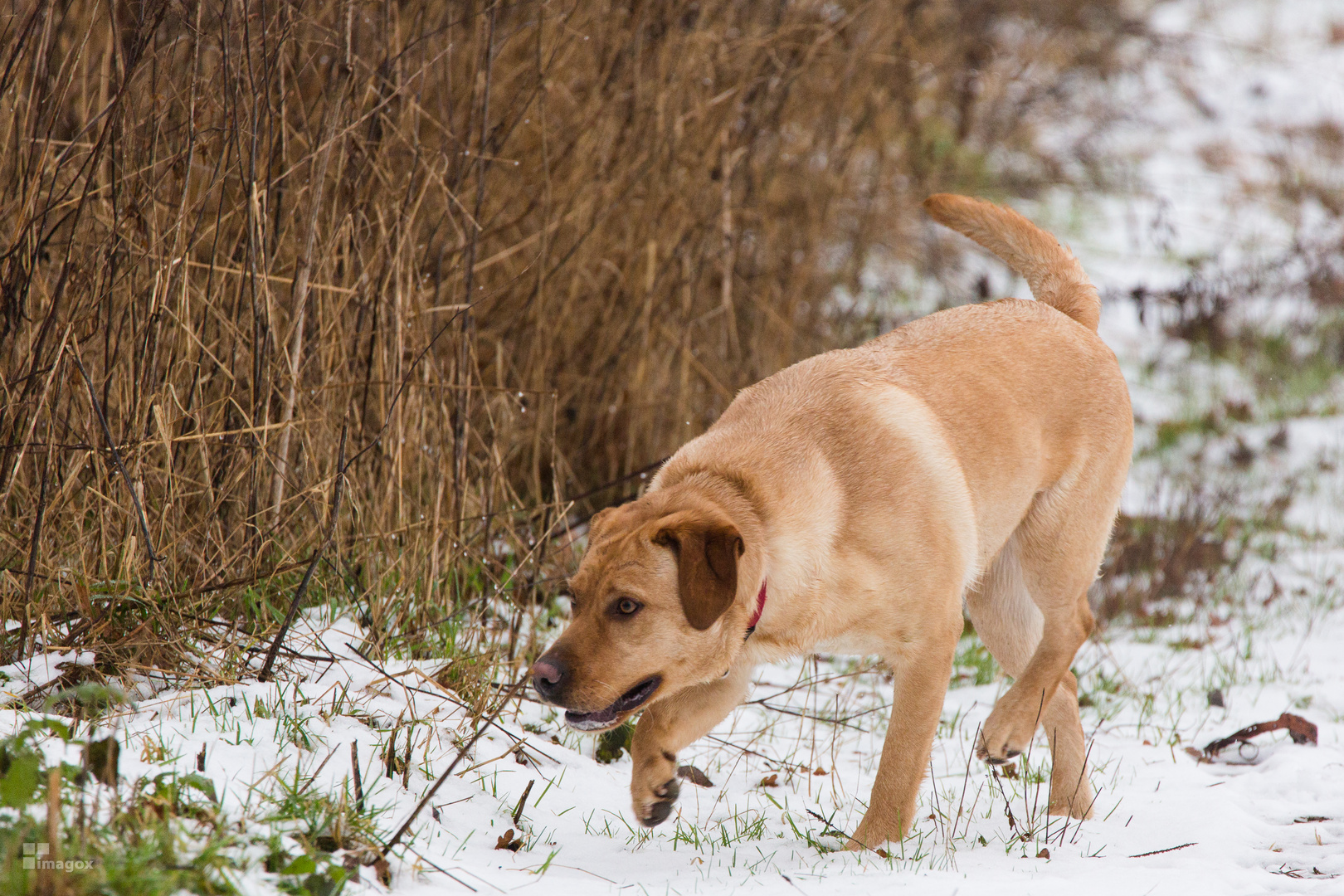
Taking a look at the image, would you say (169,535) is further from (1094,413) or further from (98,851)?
(1094,413)

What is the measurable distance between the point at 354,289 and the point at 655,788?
200 centimetres

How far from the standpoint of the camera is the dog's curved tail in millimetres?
4457

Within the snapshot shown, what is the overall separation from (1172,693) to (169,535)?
4146mm

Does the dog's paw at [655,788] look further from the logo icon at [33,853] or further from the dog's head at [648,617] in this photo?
the logo icon at [33,853]

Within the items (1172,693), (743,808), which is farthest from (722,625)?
(1172,693)

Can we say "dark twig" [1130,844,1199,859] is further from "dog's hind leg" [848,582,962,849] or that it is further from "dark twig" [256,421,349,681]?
"dark twig" [256,421,349,681]

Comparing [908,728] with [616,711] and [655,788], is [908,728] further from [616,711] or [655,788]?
[616,711]

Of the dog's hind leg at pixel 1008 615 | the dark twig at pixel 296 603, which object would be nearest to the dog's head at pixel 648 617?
the dark twig at pixel 296 603

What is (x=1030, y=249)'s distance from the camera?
4.56 metres

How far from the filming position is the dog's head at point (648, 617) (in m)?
3.08

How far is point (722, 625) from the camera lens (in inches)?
128

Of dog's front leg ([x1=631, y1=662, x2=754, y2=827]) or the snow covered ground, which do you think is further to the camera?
dog's front leg ([x1=631, y1=662, x2=754, y2=827])

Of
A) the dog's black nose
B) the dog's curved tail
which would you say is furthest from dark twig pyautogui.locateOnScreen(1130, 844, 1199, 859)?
the dog's curved tail

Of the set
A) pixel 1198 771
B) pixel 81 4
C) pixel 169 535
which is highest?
pixel 81 4
